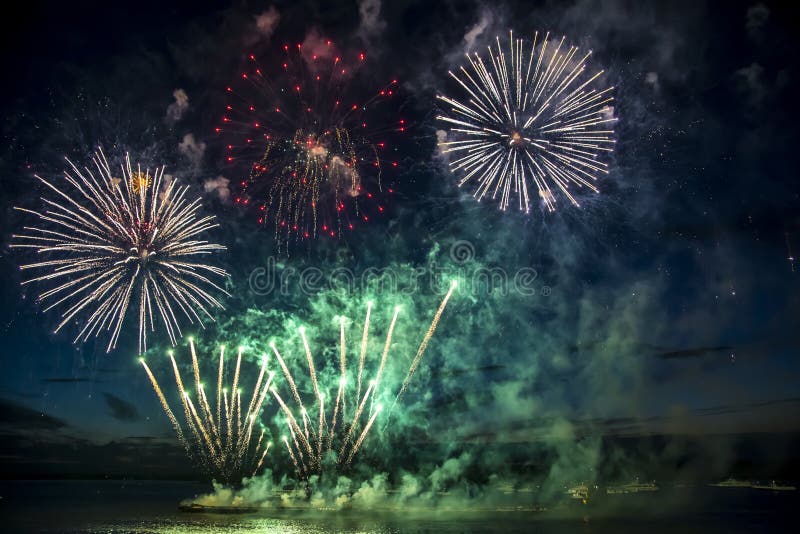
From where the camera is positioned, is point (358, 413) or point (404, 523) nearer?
point (358, 413)

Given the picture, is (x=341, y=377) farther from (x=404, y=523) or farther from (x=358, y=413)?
(x=404, y=523)

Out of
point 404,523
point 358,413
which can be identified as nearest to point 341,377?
point 358,413

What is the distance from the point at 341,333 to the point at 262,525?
130 ft

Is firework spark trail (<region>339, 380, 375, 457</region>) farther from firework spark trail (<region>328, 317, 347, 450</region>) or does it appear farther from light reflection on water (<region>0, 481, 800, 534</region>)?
light reflection on water (<region>0, 481, 800, 534</region>)

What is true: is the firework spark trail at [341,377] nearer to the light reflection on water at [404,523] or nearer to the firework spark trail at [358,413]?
the firework spark trail at [358,413]

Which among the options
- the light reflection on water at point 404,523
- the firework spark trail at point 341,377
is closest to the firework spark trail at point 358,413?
the firework spark trail at point 341,377

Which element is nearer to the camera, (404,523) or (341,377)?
(341,377)

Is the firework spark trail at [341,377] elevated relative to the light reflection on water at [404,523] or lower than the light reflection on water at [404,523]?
elevated

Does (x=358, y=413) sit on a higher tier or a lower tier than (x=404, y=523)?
higher


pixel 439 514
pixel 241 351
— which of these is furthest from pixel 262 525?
pixel 241 351

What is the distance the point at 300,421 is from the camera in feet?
179

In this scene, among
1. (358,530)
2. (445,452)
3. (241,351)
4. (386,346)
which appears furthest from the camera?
(445,452)

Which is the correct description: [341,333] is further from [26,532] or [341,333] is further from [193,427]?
[26,532]

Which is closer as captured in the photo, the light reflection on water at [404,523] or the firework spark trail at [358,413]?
the firework spark trail at [358,413]
